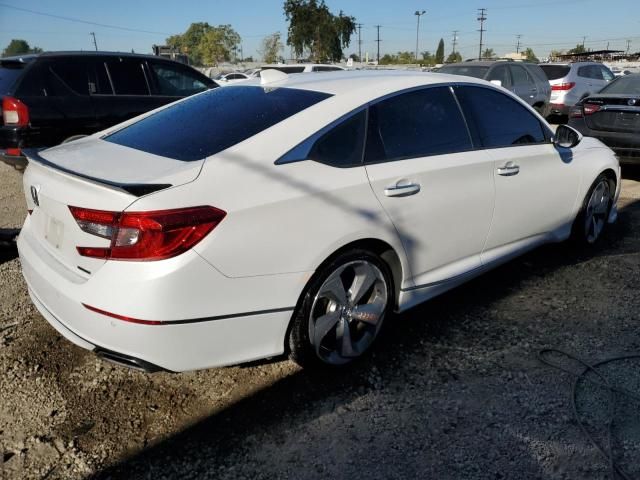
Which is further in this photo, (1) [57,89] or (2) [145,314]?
(1) [57,89]

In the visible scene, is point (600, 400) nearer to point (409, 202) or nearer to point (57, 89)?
point (409, 202)

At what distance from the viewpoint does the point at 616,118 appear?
23.3 feet

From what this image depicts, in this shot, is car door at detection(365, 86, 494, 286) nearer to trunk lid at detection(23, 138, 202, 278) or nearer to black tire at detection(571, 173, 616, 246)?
trunk lid at detection(23, 138, 202, 278)

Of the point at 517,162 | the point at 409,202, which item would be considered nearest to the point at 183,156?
the point at 409,202

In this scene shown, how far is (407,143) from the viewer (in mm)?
3062

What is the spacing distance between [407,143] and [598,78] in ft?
44.7

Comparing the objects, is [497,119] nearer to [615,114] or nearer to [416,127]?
[416,127]

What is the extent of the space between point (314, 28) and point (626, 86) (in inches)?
1879

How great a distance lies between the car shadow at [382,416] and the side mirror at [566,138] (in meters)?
1.59

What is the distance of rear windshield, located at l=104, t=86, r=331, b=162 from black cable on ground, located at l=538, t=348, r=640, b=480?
1.95 m

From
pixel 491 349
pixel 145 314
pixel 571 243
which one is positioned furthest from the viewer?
pixel 571 243

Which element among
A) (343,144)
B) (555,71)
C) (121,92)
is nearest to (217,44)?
(555,71)

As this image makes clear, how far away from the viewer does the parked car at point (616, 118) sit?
6902 millimetres

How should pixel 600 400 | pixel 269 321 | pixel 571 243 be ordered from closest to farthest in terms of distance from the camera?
pixel 269 321 < pixel 600 400 < pixel 571 243
